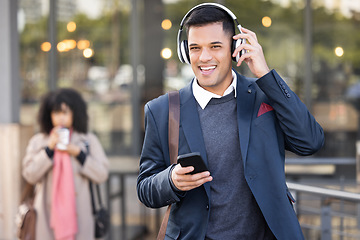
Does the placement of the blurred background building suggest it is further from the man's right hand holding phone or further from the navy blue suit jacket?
the man's right hand holding phone

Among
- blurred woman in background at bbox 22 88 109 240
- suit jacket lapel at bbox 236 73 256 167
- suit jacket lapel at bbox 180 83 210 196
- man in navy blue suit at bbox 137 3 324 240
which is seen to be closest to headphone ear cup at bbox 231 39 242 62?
man in navy blue suit at bbox 137 3 324 240

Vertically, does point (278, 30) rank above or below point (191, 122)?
above

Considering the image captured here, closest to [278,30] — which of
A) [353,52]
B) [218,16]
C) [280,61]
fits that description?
[280,61]

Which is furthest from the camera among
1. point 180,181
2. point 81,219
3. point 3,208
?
point 3,208

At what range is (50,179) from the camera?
406 cm

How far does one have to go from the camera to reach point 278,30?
9.32 metres

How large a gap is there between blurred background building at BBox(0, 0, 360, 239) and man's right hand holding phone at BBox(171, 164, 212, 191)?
22.5 feet

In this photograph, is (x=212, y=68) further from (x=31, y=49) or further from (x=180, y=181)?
(x=31, y=49)

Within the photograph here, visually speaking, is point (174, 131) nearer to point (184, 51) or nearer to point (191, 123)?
point (191, 123)

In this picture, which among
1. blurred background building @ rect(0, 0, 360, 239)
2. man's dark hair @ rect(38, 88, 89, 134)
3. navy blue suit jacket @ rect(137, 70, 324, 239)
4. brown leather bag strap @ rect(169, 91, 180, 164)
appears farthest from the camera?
blurred background building @ rect(0, 0, 360, 239)

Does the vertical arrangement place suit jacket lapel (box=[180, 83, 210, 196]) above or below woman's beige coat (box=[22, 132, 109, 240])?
above

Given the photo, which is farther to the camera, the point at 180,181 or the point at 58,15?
the point at 58,15

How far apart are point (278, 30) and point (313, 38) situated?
0.64m

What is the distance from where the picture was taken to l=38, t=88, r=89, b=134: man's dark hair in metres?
4.16
